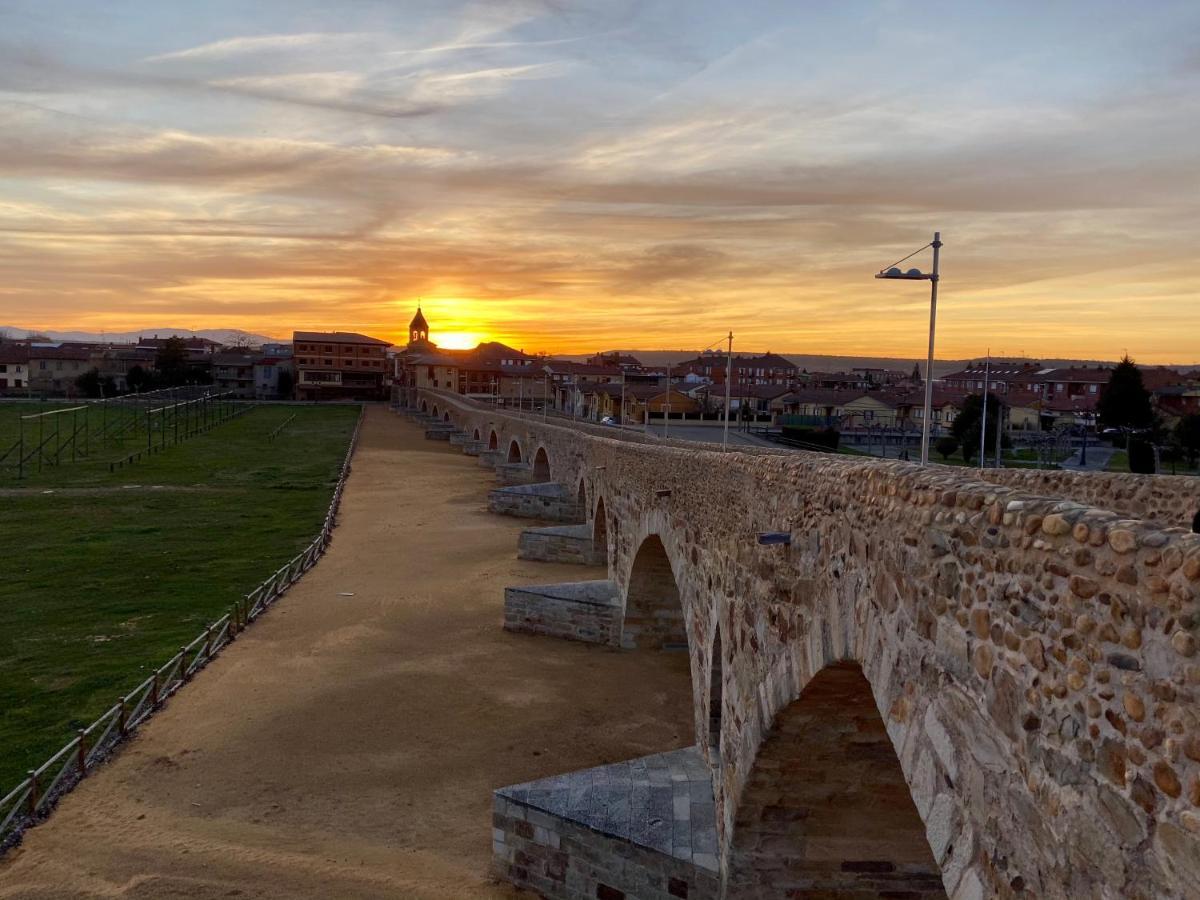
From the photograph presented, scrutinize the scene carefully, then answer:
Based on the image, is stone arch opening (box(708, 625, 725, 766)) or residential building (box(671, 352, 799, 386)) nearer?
stone arch opening (box(708, 625, 725, 766))

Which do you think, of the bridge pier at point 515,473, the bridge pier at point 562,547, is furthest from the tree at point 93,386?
the bridge pier at point 562,547

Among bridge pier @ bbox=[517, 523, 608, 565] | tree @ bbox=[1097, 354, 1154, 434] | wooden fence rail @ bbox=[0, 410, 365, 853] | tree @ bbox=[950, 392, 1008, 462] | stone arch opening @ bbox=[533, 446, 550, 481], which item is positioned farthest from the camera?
tree @ bbox=[1097, 354, 1154, 434]

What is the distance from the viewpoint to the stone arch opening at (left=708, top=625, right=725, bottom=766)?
11641mm

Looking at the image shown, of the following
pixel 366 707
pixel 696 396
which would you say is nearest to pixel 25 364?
pixel 696 396

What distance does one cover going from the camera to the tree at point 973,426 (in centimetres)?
4694

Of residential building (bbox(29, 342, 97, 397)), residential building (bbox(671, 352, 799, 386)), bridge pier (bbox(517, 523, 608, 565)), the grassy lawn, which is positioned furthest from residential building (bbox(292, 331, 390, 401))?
bridge pier (bbox(517, 523, 608, 565))

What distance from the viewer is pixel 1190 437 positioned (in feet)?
138

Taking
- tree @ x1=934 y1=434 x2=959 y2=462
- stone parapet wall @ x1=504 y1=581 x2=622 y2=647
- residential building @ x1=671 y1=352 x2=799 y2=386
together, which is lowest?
stone parapet wall @ x1=504 y1=581 x2=622 y2=647

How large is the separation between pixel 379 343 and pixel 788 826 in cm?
12700

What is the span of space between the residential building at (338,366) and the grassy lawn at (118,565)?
67.0 meters

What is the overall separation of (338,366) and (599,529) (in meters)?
103

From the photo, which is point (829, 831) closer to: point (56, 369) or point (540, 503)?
point (540, 503)

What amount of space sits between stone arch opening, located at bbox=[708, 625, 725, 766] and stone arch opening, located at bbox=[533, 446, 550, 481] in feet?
96.7

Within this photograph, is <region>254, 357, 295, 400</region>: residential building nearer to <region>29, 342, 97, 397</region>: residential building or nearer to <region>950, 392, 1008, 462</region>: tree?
<region>29, 342, 97, 397</region>: residential building
